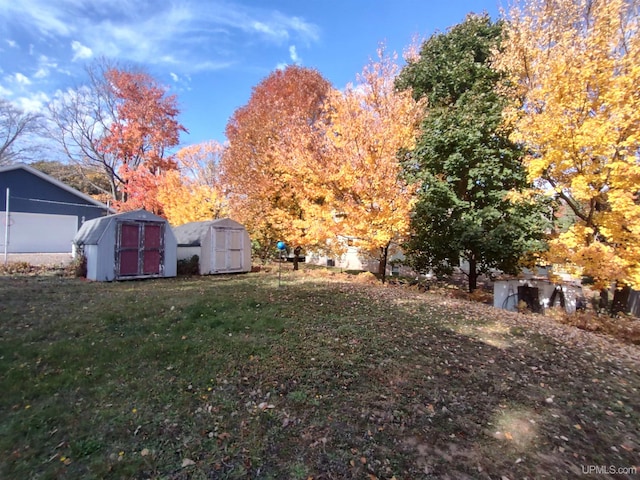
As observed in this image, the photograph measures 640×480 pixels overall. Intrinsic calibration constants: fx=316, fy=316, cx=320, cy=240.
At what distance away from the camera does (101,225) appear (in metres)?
11.3

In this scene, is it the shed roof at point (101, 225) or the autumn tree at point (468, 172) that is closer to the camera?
A: the autumn tree at point (468, 172)

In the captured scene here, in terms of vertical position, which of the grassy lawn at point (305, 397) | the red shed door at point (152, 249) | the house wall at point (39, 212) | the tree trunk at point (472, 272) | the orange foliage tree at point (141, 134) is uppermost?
the orange foliage tree at point (141, 134)

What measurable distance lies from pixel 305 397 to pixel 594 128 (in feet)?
26.8

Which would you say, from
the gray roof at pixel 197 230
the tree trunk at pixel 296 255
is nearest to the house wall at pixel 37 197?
the gray roof at pixel 197 230

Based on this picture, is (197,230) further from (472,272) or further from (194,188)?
(472,272)

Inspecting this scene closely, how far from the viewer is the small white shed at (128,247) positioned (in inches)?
427

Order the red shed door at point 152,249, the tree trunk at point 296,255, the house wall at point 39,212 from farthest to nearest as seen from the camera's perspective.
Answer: the house wall at point 39,212
the tree trunk at point 296,255
the red shed door at point 152,249

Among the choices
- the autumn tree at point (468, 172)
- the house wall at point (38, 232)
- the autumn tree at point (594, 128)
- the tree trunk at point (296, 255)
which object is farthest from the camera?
the house wall at point (38, 232)

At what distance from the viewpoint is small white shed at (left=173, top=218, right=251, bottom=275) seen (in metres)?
13.4

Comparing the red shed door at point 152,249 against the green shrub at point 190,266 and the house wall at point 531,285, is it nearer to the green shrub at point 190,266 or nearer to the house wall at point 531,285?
the green shrub at point 190,266

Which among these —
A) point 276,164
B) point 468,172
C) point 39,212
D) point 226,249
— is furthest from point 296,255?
point 39,212

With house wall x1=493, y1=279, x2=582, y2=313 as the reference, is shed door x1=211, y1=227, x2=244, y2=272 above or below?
above

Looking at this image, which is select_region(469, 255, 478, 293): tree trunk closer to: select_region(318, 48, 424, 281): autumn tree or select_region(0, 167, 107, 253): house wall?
select_region(318, 48, 424, 281): autumn tree

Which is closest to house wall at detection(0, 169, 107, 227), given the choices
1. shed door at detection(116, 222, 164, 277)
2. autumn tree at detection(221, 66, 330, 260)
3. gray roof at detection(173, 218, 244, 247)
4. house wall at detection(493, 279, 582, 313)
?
gray roof at detection(173, 218, 244, 247)
